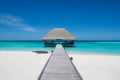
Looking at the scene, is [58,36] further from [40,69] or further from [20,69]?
[20,69]

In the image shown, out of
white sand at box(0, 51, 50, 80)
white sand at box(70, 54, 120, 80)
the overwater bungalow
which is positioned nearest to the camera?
white sand at box(0, 51, 50, 80)

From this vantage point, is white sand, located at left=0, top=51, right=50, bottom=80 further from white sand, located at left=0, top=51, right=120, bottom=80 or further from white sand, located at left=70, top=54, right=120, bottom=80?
white sand, located at left=70, top=54, right=120, bottom=80

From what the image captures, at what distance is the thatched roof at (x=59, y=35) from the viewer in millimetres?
18414

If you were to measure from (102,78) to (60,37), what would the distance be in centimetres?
1395

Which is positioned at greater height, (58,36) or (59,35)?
(59,35)

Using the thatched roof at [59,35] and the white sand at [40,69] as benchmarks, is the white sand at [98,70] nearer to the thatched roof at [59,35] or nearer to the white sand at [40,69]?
the white sand at [40,69]

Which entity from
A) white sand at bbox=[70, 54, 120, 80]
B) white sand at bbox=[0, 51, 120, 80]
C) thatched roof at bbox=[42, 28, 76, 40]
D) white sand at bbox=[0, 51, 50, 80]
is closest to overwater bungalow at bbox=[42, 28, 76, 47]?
thatched roof at bbox=[42, 28, 76, 40]

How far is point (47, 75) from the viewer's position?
3693 millimetres

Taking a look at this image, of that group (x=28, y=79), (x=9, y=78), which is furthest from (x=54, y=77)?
(x=9, y=78)

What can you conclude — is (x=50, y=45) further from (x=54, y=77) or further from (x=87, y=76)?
(x=54, y=77)

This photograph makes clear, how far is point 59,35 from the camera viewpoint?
18.7m

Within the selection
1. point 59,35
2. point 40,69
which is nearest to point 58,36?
point 59,35

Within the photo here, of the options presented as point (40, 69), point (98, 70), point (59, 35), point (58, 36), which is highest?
point (59, 35)

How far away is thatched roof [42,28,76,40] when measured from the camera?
18.4 m
